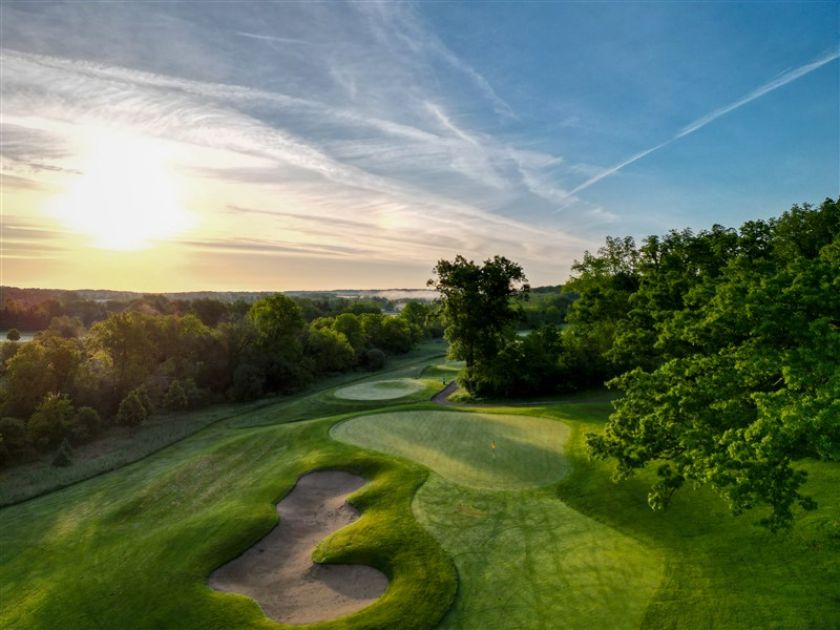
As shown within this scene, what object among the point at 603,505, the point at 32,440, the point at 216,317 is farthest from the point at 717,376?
the point at 216,317

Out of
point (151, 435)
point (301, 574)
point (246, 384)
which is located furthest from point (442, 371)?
point (301, 574)

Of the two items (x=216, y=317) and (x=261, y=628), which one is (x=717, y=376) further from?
(x=216, y=317)

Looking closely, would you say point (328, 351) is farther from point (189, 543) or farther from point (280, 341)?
point (189, 543)

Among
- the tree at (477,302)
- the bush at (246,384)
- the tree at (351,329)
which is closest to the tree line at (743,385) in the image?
the tree at (477,302)

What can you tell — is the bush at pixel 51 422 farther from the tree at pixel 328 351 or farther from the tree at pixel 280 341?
the tree at pixel 328 351

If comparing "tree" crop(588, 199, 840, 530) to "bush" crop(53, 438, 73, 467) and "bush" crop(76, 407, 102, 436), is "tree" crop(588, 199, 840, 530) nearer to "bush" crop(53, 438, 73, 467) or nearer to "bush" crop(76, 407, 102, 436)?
"bush" crop(53, 438, 73, 467)

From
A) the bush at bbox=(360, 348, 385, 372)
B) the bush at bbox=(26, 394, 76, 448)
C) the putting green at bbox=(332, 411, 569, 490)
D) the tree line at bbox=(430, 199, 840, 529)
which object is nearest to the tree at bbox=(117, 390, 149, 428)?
the bush at bbox=(26, 394, 76, 448)
